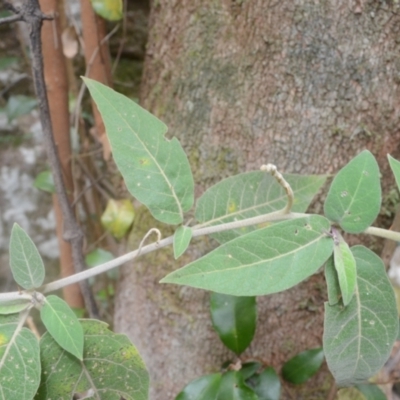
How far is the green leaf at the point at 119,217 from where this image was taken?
0.65 m

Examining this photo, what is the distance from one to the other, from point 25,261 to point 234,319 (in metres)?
0.26

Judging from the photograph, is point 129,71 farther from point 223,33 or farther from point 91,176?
point 223,33

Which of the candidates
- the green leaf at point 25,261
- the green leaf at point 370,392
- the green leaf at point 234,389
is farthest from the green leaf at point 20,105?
the green leaf at point 370,392

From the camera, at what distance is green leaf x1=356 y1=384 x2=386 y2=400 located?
23.2 inches

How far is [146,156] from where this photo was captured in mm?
405

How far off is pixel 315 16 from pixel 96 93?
9.9 inches

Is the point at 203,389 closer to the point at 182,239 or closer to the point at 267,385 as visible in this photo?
the point at 267,385

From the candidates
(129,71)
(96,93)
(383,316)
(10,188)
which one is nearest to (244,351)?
(383,316)

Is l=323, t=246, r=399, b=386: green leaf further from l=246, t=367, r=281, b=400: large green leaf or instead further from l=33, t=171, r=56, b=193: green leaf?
l=33, t=171, r=56, b=193: green leaf

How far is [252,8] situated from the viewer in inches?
19.6

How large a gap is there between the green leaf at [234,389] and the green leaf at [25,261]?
0.85ft

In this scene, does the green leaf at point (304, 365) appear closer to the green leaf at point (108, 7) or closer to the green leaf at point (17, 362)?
the green leaf at point (17, 362)

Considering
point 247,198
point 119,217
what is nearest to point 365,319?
point 247,198

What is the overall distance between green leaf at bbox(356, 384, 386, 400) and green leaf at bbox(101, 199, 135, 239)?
392 millimetres
